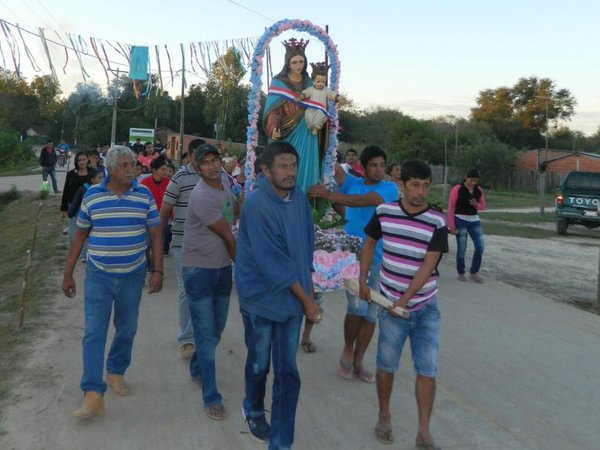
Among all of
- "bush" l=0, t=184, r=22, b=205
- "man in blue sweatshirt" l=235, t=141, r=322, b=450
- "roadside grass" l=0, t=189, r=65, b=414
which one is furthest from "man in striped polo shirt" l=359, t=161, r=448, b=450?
"bush" l=0, t=184, r=22, b=205

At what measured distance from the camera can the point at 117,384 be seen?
4527 mm

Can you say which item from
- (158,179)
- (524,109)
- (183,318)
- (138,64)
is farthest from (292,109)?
(524,109)

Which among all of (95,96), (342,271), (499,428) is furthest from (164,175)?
(95,96)

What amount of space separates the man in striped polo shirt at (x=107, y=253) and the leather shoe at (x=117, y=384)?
347 mm

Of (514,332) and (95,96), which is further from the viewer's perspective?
(95,96)

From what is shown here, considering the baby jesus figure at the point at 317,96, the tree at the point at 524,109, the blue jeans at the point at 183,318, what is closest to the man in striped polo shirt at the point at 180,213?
the blue jeans at the point at 183,318

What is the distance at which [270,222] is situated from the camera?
3.33 m

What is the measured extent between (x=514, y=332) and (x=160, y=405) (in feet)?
13.6

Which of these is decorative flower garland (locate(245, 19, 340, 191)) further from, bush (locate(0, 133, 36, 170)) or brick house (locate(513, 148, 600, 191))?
brick house (locate(513, 148, 600, 191))

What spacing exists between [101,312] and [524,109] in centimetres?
6277

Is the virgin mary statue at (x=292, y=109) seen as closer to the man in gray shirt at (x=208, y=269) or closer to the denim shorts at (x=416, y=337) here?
the man in gray shirt at (x=208, y=269)

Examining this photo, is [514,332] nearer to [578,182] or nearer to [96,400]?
[96,400]

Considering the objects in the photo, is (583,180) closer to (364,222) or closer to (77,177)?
(77,177)

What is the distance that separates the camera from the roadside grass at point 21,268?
17.9 ft
